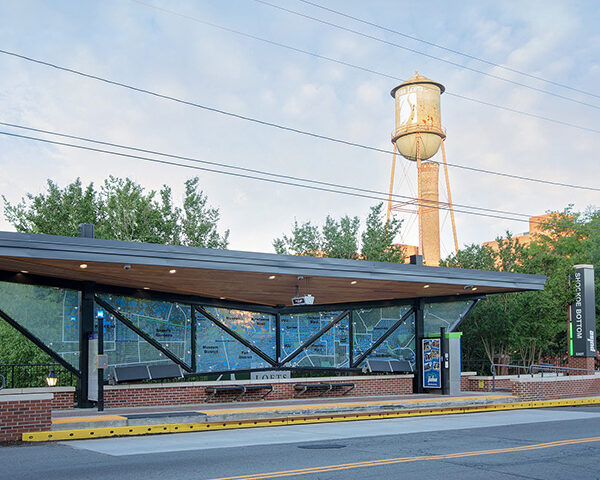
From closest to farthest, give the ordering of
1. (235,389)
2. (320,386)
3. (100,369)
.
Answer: (100,369) < (235,389) < (320,386)

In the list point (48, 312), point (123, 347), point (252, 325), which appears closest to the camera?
point (48, 312)

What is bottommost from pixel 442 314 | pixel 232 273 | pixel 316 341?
pixel 316 341

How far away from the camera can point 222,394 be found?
67.9 feet

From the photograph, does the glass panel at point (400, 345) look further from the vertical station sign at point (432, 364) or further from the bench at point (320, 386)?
the bench at point (320, 386)

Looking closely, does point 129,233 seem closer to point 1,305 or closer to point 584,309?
point 1,305

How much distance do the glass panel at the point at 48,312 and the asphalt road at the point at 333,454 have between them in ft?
16.6

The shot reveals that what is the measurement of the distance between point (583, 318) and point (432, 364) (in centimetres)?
774

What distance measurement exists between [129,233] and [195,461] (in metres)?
23.1

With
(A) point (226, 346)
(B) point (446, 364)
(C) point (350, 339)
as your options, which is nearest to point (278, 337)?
(A) point (226, 346)

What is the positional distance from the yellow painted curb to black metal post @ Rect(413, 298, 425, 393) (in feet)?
12.4

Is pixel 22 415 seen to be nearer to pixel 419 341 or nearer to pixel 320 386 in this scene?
pixel 320 386

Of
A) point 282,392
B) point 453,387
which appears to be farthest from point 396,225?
point 282,392

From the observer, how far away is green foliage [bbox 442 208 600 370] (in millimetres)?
30859

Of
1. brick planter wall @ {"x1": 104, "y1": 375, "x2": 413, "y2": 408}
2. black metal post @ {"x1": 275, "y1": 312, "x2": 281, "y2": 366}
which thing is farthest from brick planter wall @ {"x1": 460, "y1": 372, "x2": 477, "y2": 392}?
black metal post @ {"x1": 275, "y1": 312, "x2": 281, "y2": 366}
